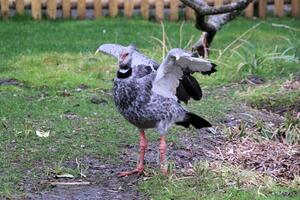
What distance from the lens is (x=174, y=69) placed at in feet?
17.5

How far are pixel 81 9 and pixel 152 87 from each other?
737 cm

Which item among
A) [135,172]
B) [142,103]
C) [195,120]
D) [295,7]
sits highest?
[142,103]

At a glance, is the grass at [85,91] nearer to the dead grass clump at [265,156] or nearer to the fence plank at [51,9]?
the fence plank at [51,9]

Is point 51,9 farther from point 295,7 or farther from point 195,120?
point 195,120

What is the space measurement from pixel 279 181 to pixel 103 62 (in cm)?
423

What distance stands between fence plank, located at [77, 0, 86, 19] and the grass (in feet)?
1.15

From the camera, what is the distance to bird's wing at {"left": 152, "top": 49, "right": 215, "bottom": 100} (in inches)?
201

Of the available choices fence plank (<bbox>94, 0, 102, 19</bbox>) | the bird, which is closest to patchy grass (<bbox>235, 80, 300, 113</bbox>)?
the bird

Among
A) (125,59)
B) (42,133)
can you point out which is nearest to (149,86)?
(125,59)

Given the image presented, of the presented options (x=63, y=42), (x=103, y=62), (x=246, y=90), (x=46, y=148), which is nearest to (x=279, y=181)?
(x=46, y=148)

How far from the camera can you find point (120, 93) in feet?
17.4

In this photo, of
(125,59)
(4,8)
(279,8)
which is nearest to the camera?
(125,59)

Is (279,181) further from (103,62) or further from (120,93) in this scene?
(103,62)

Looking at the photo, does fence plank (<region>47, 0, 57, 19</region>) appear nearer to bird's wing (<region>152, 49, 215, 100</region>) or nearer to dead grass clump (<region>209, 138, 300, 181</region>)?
dead grass clump (<region>209, 138, 300, 181</region>)
